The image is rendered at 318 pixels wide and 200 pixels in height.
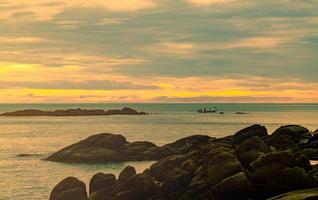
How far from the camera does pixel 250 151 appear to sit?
4175 centimetres

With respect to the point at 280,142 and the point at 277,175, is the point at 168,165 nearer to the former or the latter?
the point at 280,142

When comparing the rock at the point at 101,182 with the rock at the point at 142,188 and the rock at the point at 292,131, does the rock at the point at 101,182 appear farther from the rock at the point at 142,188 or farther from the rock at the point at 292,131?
the rock at the point at 292,131

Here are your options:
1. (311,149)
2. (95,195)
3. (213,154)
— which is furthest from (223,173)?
(311,149)

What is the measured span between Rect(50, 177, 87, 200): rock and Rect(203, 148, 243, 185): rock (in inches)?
441

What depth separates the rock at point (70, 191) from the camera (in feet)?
144

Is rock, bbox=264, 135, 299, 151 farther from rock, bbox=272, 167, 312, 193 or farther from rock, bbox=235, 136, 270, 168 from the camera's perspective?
rock, bbox=272, 167, 312, 193

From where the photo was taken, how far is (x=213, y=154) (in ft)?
132

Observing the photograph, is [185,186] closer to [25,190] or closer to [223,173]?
[223,173]

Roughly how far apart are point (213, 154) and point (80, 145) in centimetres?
4645

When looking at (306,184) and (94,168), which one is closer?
(306,184)

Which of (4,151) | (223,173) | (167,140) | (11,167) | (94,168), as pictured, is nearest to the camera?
(223,173)

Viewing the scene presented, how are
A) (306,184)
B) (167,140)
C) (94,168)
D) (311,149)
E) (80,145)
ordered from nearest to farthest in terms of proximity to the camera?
(306,184)
(311,149)
(94,168)
(80,145)
(167,140)

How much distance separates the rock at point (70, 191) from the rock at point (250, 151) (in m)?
13.5

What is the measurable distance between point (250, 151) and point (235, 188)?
6.67m
